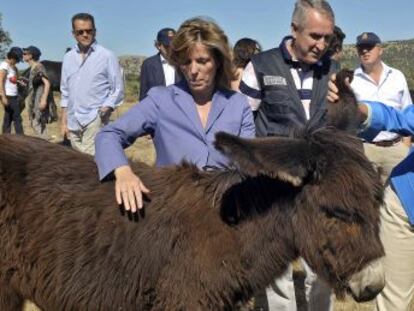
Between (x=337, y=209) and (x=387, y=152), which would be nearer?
(x=337, y=209)

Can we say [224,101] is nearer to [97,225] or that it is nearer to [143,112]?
[143,112]

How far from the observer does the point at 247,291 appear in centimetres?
366

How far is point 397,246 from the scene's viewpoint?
5176 millimetres

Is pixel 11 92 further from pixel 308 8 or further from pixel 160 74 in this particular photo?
pixel 308 8

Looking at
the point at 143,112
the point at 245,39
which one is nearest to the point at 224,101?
the point at 143,112

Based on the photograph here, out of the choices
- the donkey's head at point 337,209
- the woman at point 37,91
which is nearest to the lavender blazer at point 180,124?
the donkey's head at point 337,209

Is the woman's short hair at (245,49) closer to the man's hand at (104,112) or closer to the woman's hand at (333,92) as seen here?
the man's hand at (104,112)

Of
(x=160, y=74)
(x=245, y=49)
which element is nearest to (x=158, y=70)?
(x=160, y=74)

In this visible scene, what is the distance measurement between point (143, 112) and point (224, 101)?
57 cm

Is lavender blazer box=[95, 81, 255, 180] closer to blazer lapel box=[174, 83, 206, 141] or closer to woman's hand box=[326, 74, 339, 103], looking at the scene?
blazer lapel box=[174, 83, 206, 141]

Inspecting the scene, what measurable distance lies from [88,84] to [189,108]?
5.53 meters

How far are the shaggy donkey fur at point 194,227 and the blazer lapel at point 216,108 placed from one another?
1.54ft

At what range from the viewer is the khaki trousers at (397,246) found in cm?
515

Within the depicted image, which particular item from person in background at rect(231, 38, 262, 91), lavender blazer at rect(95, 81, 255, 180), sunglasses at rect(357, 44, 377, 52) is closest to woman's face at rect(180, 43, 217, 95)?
lavender blazer at rect(95, 81, 255, 180)
